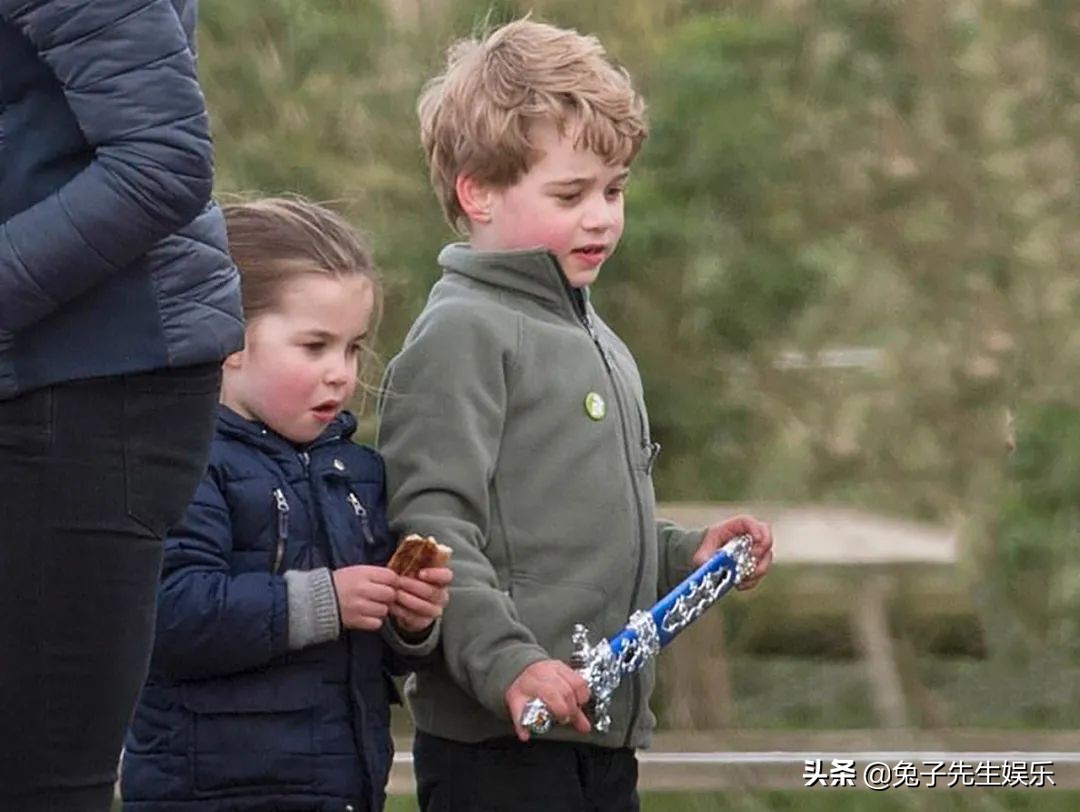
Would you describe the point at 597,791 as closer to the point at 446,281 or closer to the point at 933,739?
the point at 446,281

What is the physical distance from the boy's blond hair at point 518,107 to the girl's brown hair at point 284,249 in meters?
0.19

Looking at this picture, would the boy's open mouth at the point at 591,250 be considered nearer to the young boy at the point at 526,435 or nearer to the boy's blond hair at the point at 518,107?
the young boy at the point at 526,435

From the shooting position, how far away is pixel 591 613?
2.88m

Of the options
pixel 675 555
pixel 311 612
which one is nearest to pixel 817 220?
pixel 675 555

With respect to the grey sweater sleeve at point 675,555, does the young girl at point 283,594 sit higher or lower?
higher

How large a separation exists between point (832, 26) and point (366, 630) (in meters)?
2.45

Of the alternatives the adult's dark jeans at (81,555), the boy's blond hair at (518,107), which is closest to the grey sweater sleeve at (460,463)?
the boy's blond hair at (518,107)

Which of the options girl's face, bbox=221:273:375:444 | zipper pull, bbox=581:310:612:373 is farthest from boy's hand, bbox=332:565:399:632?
zipper pull, bbox=581:310:612:373

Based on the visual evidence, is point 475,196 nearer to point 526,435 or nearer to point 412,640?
point 526,435

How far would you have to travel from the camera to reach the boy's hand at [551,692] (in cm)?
267

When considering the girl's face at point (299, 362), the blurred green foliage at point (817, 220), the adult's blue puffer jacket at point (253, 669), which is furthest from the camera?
the blurred green foliage at point (817, 220)

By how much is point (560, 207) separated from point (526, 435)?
0.31 m

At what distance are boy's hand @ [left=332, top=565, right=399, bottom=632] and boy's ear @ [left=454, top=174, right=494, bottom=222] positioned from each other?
1.91ft

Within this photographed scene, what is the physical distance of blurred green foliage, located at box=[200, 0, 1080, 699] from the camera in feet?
14.8
